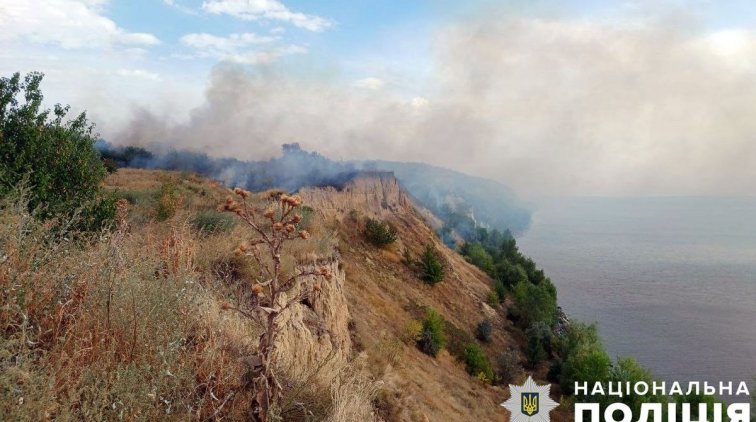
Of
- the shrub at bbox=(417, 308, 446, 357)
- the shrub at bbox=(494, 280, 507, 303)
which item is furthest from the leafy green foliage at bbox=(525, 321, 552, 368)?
the shrub at bbox=(417, 308, 446, 357)

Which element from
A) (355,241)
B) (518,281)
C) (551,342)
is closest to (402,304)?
(355,241)

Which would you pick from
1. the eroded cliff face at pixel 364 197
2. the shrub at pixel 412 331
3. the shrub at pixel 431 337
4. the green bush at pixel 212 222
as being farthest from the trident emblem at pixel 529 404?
the eroded cliff face at pixel 364 197

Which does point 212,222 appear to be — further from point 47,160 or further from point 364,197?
point 364,197

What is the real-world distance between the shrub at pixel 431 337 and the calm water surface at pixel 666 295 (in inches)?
905

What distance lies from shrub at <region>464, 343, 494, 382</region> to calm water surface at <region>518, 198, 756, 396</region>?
63.4ft

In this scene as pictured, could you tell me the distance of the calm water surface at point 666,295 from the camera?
135 ft

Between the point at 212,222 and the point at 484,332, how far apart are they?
26663 millimetres

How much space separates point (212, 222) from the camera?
9.62m

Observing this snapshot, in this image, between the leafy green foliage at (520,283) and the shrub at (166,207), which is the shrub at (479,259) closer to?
the leafy green foliage at (520,283)

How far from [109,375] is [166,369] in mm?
391

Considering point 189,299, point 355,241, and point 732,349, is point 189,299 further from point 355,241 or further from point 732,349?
point 732,349

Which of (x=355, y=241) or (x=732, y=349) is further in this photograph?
(x=732, y=349)

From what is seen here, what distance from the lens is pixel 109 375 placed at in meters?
3.46

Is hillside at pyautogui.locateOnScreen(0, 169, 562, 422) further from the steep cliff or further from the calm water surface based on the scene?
the calm water surface
